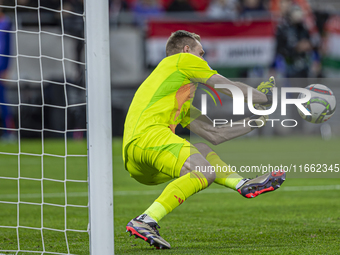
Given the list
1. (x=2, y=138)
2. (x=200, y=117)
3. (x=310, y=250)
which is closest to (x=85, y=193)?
(x=200, y=117)

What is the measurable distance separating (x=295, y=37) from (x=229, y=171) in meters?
10.4

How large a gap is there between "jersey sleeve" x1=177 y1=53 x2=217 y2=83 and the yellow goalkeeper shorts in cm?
47

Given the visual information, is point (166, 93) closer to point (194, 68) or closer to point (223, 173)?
point (194, 68)

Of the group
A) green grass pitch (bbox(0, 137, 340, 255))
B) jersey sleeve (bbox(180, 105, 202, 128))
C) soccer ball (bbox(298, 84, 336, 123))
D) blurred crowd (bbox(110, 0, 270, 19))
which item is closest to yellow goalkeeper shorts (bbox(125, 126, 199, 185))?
green grass pitch (bbox(0, 137, 340, 255))

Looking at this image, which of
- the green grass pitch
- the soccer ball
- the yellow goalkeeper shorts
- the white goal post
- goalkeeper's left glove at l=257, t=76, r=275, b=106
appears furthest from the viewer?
the soccer ball

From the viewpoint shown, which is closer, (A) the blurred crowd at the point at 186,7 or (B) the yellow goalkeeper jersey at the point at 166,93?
(B) the yellow goalkeeper jersey at the point at 166,93

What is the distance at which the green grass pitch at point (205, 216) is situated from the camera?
3.96 m

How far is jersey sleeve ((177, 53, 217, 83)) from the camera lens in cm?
415

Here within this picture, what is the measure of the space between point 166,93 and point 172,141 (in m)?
0.45

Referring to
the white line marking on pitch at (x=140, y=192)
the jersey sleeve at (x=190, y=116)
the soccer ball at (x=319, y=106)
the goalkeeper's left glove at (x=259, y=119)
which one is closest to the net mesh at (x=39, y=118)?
the white line marking on pitch at (x=140, y=192)

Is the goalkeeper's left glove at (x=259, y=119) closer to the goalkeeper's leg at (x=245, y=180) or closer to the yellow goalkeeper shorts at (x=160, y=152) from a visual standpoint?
the goalkeeper's leg at (x=245, y=180)

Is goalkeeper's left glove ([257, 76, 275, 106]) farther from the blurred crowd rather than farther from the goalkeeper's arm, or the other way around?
the blurred crowd

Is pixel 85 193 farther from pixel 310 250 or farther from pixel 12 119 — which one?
pixel 12 119

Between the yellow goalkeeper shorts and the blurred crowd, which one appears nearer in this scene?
the yellow goalkeeper shorts
